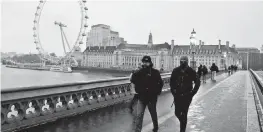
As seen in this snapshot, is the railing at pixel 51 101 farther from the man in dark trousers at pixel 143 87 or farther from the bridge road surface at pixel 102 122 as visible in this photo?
the man in dark trousers at pixel 143 87

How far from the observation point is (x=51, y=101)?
8.00m

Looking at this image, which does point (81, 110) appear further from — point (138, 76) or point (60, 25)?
point (60, 25)

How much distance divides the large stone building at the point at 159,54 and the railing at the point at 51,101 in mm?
127710

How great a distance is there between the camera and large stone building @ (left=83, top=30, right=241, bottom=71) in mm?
141750

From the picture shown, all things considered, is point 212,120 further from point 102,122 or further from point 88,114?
point 88,114

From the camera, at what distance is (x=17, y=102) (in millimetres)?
6766

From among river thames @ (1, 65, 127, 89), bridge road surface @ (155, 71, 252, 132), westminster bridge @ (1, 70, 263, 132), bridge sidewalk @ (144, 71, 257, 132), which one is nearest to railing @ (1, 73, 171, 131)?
westminster bridge @ (1, 70, 263, 132)

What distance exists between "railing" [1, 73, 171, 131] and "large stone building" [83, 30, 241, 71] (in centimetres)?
12771

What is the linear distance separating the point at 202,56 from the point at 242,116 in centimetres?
13890

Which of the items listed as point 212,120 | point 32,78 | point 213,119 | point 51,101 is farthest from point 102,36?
point 51,101

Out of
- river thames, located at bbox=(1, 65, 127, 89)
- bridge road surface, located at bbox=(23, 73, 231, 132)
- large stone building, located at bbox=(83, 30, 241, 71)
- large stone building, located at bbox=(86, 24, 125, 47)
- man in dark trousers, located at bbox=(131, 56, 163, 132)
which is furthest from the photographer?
large stone building, located at bbox=(86, 24, 125, 47)

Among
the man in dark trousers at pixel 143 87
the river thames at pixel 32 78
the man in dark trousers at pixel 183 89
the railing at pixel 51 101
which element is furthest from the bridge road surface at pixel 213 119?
the river thames at pixel 32 78

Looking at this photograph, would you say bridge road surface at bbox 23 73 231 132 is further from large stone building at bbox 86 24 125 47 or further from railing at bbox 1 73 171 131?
large stone building at bbox 86 24 125 47

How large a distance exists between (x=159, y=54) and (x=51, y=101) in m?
147
